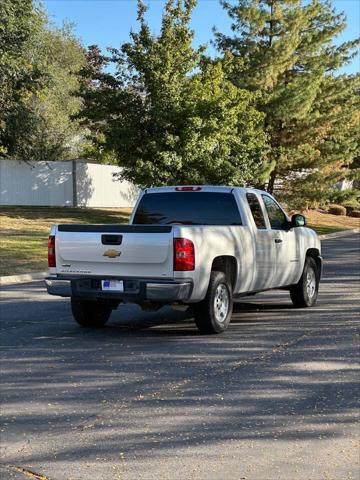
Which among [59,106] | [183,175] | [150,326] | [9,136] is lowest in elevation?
[150,326]

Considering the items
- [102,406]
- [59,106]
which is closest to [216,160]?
[59,106]

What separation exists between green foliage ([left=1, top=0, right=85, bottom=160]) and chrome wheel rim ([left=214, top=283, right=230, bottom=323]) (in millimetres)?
18715

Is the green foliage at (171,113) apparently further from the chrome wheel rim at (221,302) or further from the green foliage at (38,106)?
the chrome wheel rim at (221,302)

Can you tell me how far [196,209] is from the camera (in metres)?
9.54

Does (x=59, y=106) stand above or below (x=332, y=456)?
above

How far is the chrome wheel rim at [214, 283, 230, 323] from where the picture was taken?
8.52 m

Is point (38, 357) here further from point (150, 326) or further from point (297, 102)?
point (297, 102)

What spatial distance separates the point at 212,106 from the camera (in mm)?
26250

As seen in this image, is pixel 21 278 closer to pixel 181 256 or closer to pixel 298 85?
pixel 181 256

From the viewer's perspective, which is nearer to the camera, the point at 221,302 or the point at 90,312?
the point at 221,302

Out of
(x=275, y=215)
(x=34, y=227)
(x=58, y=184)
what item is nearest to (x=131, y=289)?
(x=275, y=215)

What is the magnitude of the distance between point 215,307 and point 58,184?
85.2 feet

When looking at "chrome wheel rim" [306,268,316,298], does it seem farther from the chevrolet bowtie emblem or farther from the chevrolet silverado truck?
the chevrolet bowtie emblem

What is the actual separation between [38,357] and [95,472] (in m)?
3.38
